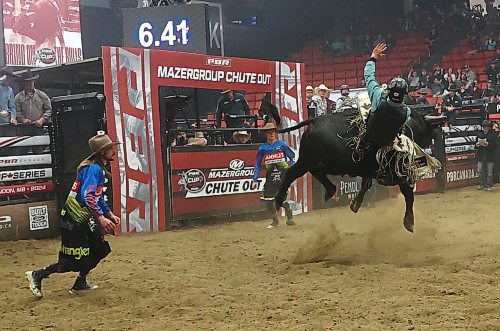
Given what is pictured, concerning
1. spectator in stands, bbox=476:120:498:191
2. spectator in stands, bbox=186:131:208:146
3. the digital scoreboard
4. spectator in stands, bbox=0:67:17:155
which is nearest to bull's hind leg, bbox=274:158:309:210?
spectator in stands, bbox=186:131:208:146

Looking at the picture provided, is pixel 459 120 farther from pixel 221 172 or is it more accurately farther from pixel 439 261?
pixel 439 261

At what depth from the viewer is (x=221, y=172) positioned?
A: 1077cm

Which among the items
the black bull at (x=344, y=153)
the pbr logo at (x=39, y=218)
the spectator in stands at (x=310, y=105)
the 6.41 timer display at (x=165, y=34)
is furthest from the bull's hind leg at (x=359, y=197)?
the 6.41 timer display at (x=165, y=34)

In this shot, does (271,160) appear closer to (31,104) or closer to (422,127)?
(422,127)

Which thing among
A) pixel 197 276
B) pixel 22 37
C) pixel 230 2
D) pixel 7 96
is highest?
pixel 230 2

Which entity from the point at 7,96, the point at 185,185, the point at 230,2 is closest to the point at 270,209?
the point at 185,185

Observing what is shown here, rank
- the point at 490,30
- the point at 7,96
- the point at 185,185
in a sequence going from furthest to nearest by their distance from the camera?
the point at 490,30 < the point at 7,96 < the point at 185,185

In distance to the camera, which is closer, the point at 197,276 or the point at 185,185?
the point at 197,276

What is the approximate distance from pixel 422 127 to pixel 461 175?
347 inches

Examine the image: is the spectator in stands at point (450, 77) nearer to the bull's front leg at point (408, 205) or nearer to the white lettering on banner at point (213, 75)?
the white lettering on banner at point (213, 75)

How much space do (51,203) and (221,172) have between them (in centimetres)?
276

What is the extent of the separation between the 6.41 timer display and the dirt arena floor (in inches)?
212

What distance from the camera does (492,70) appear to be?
20516 mm

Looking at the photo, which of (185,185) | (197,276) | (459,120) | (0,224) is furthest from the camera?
(459,120)
